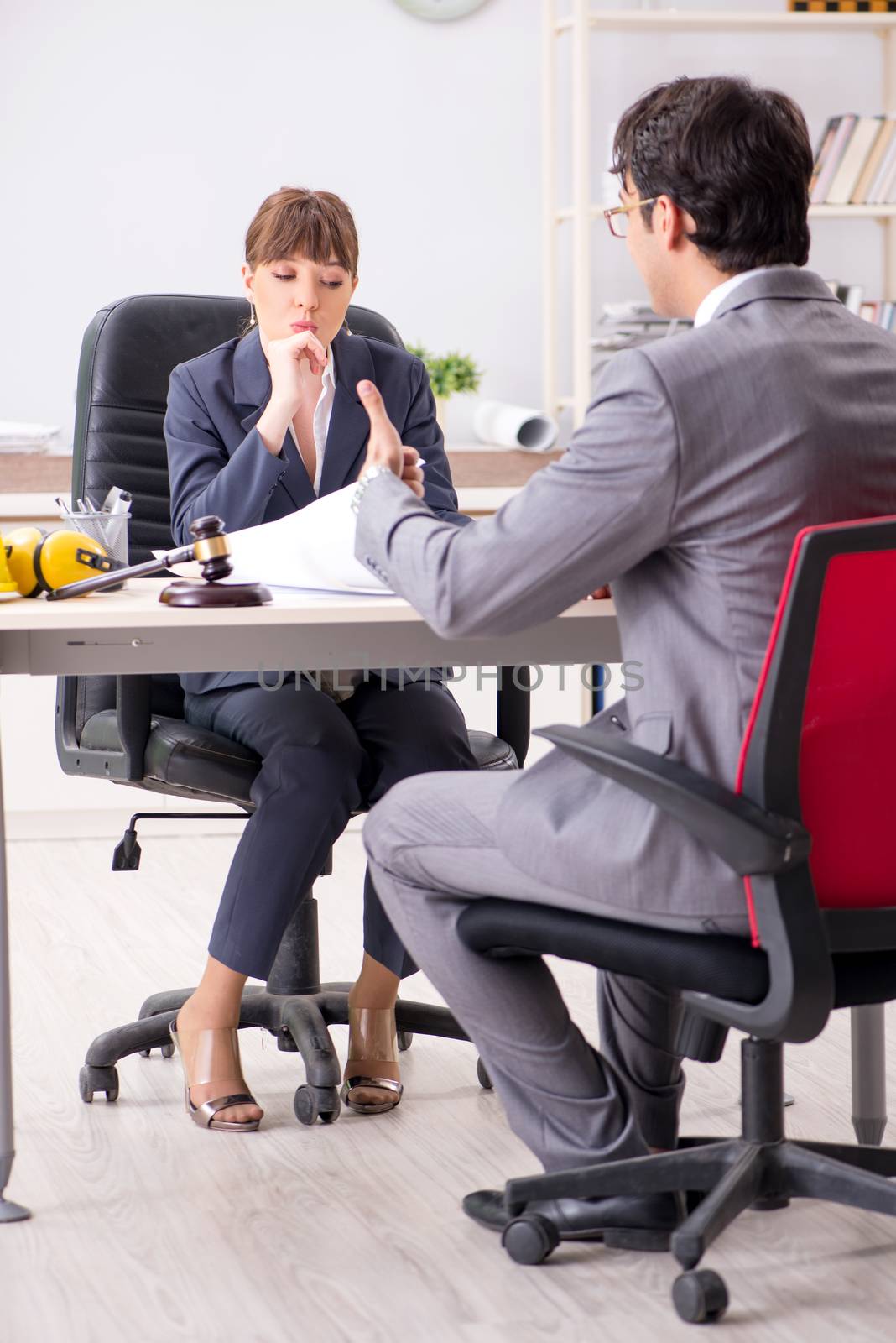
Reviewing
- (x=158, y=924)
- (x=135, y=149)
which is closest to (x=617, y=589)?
(x=158, y=924)

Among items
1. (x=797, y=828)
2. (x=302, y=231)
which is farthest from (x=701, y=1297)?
(x=302, y=231)

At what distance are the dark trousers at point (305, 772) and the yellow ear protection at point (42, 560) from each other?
14.8 inches

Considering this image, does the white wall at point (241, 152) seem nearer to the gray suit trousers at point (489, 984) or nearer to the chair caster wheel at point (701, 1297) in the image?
the gray suit trousers at point (489, 984)

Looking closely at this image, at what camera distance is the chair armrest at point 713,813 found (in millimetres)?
1329

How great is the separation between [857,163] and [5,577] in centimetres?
295

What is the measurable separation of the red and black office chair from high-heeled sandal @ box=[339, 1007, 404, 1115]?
2.27 ft

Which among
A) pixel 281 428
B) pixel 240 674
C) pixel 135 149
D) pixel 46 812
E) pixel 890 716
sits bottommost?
pixel 46 812

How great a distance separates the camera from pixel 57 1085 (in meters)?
2.23

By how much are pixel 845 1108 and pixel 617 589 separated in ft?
3.24

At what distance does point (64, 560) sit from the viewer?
5.90 feet

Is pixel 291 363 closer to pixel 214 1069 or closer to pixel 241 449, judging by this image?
pixel 241 449

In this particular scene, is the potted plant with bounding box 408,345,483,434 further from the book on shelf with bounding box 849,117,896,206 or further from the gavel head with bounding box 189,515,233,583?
the gavel head with bounding box 189,515,233,583

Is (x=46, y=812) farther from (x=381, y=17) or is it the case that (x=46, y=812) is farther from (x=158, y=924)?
(x=381, y=17)

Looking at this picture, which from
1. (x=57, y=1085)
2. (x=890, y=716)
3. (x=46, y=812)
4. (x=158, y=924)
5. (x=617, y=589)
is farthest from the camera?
(x=46, y=812)
